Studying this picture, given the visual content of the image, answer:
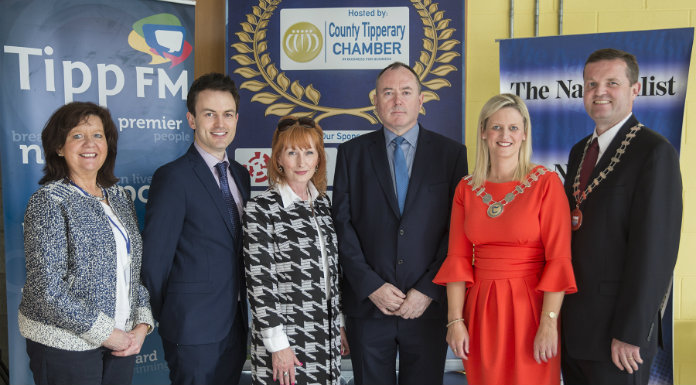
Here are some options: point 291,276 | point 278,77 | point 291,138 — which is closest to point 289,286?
point 291,276

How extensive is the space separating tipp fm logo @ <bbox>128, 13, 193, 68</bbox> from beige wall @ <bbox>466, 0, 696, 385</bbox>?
6.69ft

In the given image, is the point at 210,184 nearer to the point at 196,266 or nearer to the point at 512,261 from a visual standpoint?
the point at 196,266

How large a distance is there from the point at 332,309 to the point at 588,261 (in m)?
1.00

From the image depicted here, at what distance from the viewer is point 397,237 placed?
2180 millimetres

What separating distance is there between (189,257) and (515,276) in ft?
4.19

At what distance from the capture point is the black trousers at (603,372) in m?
1.82

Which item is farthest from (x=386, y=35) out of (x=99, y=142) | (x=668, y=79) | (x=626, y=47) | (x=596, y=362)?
(x=596, y=362)

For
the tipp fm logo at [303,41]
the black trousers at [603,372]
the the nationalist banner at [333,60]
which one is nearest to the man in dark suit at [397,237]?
the black trousers at [603,372]

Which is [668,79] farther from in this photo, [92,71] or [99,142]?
[92,71]

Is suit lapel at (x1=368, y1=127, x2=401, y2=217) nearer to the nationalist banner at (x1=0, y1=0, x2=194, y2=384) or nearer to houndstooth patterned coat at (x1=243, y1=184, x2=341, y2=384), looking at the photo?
houndstooth patterned coat at (x1=243, y1=184, x2=341, y2=384)

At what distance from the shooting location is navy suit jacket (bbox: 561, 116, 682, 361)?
1.76m

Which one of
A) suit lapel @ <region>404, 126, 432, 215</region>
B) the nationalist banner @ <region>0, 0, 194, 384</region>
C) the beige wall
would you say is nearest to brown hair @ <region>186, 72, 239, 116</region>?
suit lapel @ <region>404, 126, 432, 215</region>

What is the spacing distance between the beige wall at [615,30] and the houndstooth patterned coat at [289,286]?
215cm

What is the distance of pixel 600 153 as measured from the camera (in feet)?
6.61
